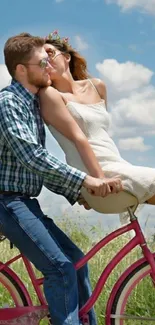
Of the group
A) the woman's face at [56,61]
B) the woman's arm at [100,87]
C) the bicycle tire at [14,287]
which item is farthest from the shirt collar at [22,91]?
the bicycle tire at [14,287]

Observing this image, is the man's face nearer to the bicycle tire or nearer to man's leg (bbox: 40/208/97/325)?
man's leg (bbox: 40/208/97/325)

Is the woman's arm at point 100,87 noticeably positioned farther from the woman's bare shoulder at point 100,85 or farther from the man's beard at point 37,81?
the man's beard at point 37,81

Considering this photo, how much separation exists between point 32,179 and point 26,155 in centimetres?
19

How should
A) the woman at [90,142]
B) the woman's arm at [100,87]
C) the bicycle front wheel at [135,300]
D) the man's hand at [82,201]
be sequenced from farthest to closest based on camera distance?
the woman's arm at [100,87] → the bicycle front wheel at [135,300] → the man's hand at [82,201] → the woman at [90,142]

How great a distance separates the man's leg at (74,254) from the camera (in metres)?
3.83

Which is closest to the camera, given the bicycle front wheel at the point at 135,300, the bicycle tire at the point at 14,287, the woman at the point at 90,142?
the woman at the point at 90,142

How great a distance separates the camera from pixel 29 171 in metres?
3.68

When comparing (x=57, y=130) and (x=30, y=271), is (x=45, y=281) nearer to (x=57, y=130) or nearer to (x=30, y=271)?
(x=30, y=271)

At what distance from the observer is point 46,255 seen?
3.59 meters

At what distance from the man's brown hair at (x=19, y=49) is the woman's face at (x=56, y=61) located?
0.82 feet

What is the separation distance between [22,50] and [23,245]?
1074mm

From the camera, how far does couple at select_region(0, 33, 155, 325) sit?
3.57 meters

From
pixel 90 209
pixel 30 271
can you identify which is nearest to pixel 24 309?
pixel 30 271

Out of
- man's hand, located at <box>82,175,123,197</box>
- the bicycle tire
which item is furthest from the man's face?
the bicycle tire
